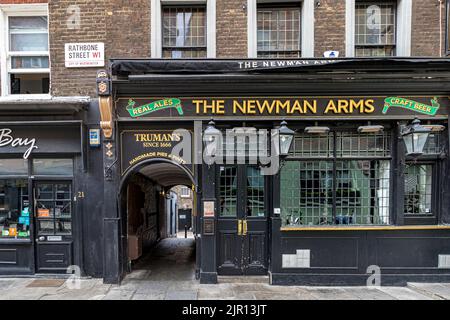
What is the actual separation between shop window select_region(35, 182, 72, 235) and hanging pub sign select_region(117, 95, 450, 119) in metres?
2.52

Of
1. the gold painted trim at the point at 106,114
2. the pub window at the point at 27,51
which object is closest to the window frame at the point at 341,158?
the gold painted trim at the point at 106,114

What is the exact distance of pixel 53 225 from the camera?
22.7 feet

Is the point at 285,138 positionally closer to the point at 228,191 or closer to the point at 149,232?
the point at 228,191

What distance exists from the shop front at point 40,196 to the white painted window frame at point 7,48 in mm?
838

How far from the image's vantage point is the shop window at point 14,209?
7.01 m

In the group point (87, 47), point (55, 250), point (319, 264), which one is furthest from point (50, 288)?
point (319, 264)

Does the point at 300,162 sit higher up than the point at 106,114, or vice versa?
the point at 106,114

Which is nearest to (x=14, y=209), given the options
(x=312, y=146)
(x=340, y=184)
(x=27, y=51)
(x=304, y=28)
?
(x=27, y=51)

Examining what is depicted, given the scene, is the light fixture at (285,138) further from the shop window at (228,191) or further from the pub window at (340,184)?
the shop window at (228,191)

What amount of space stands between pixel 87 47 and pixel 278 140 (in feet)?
16.9

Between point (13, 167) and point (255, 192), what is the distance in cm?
611

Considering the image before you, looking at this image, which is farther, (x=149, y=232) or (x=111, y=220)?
(x=149, y=232)

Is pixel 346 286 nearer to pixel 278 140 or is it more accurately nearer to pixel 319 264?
pixel 319 264

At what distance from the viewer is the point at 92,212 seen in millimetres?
6832
